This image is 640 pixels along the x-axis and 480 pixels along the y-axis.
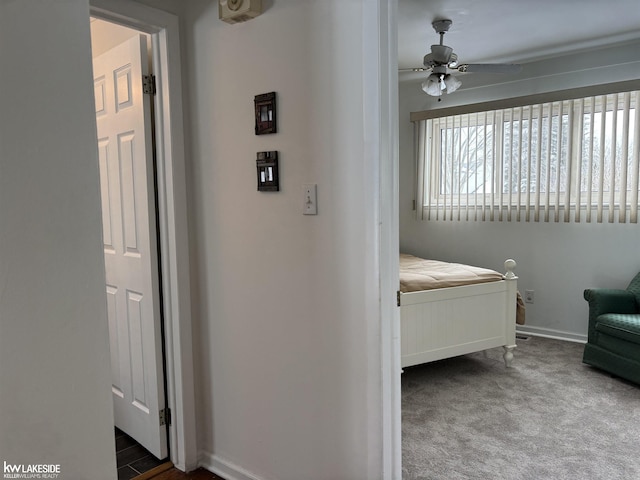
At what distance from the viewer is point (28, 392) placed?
98 centimetres

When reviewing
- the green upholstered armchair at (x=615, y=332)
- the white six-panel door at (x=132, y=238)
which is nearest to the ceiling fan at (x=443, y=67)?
the green upholstered armchair at (x=615, y=332)

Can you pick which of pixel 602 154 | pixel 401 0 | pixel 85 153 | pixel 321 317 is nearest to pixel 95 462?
pixel 85 153

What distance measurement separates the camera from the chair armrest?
10.9 feet

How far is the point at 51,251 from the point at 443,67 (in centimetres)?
285

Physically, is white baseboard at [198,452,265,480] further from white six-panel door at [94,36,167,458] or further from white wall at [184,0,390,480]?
white six-panel door at [94,36,167,458]

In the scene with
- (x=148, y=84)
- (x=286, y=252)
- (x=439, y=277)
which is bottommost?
(x=439, y=277)

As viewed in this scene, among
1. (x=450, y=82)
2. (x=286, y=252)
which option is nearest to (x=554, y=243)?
(x=450, y=82)

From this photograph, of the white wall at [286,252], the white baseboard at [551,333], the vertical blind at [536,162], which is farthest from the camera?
the white baseboard at [551,333]

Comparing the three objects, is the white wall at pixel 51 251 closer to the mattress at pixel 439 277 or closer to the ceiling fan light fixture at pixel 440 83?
the mattress at pixel 439 277

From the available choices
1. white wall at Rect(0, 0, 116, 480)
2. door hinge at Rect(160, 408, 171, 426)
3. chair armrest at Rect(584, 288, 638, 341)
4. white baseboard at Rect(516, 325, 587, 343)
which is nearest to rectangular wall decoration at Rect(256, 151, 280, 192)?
white wall at Rect(0, 0, 116, 480)

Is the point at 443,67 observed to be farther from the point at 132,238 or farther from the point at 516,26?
the point at 132,238

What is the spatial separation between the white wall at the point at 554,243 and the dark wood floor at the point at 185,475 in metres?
3.32

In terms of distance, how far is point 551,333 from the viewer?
13.9ft

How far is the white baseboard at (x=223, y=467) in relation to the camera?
Answer: 201 cm
